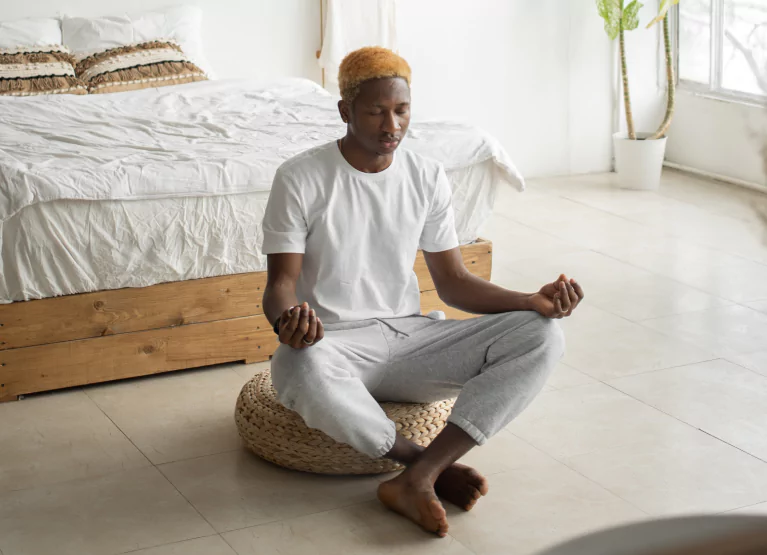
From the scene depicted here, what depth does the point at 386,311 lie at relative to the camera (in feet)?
7.68

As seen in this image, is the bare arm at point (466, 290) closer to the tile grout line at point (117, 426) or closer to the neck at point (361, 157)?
the neck at point (361, 157)

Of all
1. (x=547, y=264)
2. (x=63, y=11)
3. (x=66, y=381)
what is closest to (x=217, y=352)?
(x=66, y=381)

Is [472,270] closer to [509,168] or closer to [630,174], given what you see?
[509,168]

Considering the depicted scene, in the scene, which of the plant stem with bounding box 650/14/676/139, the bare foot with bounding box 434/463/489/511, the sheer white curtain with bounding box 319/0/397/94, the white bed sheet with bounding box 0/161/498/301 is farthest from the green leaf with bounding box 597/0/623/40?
the bare foot with bounding box 434/463/489/511

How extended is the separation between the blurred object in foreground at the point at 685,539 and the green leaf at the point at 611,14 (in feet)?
17.0

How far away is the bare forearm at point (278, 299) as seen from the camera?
2.16 metres

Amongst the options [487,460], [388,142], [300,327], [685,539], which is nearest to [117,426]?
[300,327]

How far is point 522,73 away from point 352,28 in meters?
1.12

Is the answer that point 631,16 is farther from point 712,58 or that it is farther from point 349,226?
point 349,226

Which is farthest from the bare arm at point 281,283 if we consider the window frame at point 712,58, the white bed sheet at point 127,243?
the window frame at point 712,58

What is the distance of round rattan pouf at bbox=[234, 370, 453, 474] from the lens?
7.57ft

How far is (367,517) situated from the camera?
85.6 inches

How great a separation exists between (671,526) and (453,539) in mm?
1593

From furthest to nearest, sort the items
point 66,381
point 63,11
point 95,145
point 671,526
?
point 63,11, point 95,145, point 66,381, point 671,526
